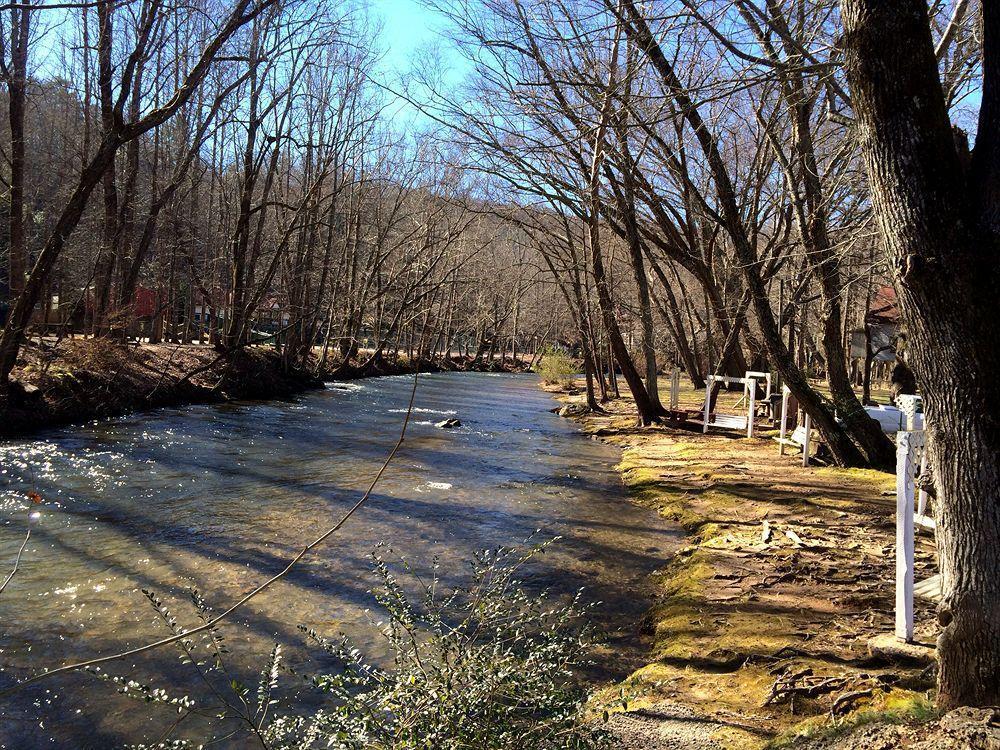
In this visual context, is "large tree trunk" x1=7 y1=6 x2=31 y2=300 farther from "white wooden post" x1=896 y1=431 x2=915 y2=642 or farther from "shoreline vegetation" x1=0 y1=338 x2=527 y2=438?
"white wooden post" x1=896 y1=431 x2=915 y2=642

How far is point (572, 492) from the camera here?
10.8 meters

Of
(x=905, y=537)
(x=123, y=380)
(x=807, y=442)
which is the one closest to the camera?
(x=905, y=537)

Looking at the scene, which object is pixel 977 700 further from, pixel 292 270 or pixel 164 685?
pixel 292 270

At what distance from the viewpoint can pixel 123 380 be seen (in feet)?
52.3

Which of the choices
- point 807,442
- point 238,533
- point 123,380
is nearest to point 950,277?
point 238,533

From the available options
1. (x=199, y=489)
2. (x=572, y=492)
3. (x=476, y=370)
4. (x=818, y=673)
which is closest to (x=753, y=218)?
(x=572, y=492)

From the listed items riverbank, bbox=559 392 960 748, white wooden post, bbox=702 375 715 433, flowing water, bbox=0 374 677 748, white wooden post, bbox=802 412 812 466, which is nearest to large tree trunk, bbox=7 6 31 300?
flowing water, bbox=0 374 677 748

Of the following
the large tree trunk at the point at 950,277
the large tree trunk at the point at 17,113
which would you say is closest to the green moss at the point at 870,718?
the large tree trunk at the point at 950,277

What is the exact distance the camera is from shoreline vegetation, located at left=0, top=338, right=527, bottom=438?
12.9 m

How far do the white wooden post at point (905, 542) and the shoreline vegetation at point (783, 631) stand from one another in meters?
0.14

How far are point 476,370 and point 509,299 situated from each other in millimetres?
7697

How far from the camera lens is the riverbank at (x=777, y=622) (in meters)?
3.48

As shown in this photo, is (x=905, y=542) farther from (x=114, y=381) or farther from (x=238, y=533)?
(x=114, y=381)

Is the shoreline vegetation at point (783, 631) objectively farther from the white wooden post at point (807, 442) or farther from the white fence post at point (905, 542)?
the white wooden post at point (807, 442)
